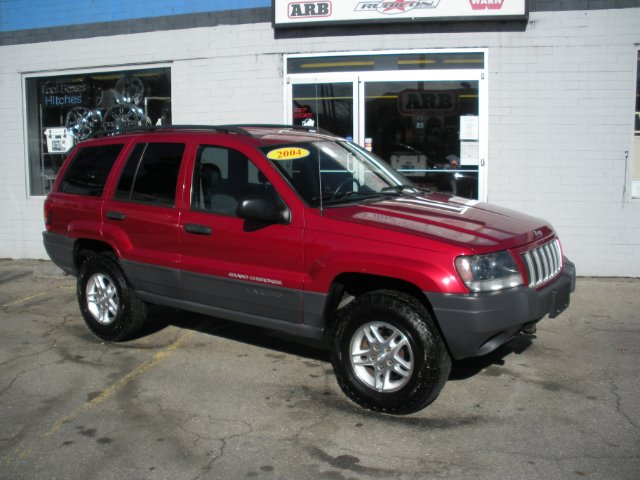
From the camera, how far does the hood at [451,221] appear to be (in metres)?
4.39

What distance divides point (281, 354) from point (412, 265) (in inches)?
79.3

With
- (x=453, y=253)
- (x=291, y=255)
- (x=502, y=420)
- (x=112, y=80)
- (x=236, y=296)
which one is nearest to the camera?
(x=453, y=253)

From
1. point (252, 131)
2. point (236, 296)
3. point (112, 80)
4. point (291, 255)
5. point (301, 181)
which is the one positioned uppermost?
point (112, 80)

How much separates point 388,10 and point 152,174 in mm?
4532

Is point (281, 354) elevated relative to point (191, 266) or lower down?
lower down

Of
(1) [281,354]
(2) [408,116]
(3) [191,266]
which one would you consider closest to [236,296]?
(3) [191,266]

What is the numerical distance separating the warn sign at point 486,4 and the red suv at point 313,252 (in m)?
3.60

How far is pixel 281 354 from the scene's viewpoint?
589 cm

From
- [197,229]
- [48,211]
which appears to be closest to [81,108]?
[48,211]

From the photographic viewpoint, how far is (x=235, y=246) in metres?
5.12

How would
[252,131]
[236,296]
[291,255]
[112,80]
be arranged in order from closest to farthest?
[291,255] → [236,296] → [252,131] → [112,80]

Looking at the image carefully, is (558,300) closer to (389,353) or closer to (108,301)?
(389,353)

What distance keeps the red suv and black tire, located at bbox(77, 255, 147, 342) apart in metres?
0.01

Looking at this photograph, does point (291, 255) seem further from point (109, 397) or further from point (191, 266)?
point (109, 397)
